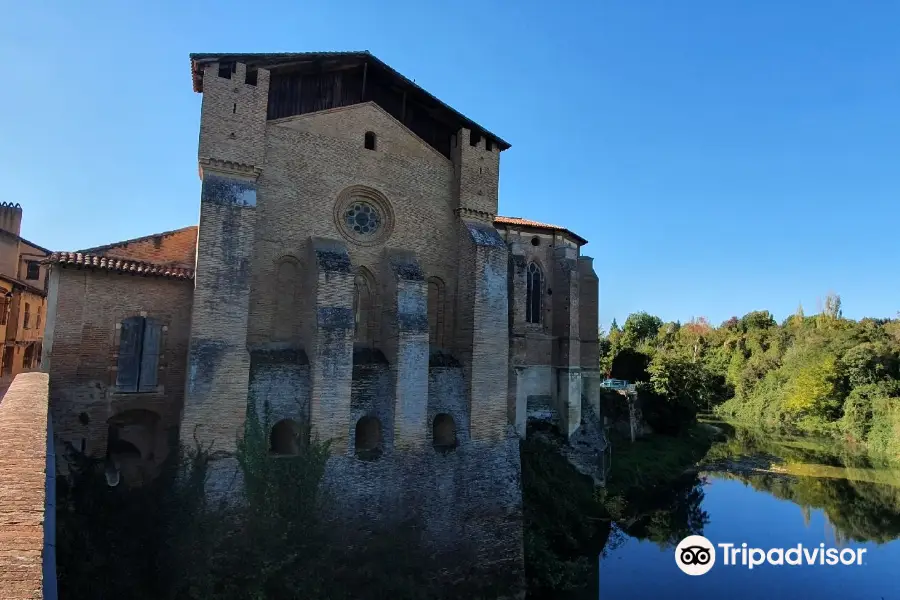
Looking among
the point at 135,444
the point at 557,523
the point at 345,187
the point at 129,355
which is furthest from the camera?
the point at 557,523

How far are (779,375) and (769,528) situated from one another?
3559cm

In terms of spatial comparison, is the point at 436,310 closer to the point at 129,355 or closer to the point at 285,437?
the point at 285,437

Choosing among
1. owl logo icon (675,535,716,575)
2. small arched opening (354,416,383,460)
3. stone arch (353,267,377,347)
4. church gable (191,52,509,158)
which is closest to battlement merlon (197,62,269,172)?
church gable (191,52,509,158)

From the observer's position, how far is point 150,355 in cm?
1160

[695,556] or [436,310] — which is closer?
[436,310]

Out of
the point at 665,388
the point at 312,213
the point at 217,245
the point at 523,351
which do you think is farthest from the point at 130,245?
the point at 665,388

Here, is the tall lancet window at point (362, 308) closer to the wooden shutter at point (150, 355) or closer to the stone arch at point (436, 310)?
the stone arch at point (436, 310)

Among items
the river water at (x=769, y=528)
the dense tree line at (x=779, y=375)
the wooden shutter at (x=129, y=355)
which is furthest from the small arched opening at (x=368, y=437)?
the dense tree line at (x=779, y=375)

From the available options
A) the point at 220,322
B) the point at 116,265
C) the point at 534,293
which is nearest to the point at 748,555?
the point at 534,293

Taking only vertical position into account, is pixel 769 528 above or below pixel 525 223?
below

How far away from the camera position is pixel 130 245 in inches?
482

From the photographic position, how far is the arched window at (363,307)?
13.6 meters

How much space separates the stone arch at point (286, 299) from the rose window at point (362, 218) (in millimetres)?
1799

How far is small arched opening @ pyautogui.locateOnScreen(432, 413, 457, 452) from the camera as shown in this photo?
44.7 ft
